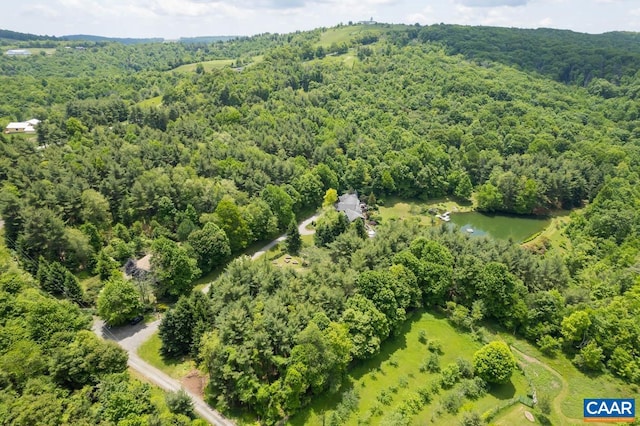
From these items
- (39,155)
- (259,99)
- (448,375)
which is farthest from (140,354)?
(259,99)

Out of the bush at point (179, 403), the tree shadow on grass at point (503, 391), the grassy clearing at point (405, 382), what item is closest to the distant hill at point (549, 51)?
the grassy clearing at point (405, 382)

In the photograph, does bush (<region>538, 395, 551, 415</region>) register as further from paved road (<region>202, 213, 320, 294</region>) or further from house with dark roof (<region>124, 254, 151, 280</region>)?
house with dark roof (<region>124, 254, 151, 280</region>)

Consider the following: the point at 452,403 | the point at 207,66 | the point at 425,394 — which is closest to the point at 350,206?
the point at 425,394

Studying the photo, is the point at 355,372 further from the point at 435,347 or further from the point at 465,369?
the point at 465,369

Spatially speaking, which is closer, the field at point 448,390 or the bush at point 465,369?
the field at point 448,390

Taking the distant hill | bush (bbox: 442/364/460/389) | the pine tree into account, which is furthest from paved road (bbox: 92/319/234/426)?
the distant hill

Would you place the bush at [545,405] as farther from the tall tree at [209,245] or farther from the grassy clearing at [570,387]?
the tall tree at [209,245]
